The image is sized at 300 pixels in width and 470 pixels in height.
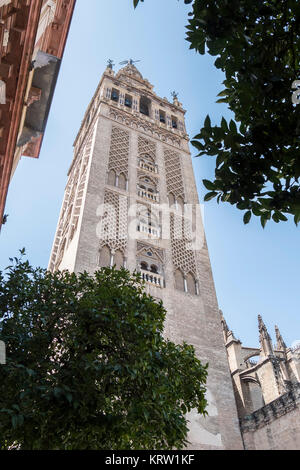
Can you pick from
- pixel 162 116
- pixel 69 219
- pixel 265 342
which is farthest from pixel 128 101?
pixel 265 342

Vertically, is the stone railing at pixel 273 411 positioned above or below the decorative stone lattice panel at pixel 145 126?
below

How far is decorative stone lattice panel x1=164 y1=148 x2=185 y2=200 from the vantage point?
1762 centimetres

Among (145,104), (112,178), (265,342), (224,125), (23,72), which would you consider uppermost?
(145,104)

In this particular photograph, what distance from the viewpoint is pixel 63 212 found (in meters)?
18.6

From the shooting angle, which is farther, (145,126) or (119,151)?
(145,126)

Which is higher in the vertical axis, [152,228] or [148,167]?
[148,167]

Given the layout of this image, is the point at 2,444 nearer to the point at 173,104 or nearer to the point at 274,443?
the point at 274,443

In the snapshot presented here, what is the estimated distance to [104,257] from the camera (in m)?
12.8

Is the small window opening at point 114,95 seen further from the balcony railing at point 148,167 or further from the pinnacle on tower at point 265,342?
the pinnacle on tower at point 265,342

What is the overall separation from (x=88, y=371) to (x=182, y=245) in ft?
34.4

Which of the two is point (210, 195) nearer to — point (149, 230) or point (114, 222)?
point (114, 222)

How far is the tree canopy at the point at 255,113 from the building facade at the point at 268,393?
33.4 ft

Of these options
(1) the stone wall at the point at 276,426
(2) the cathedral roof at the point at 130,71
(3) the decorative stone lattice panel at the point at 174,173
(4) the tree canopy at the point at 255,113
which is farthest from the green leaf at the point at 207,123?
(2) the cathedral roof at the point at 130,71

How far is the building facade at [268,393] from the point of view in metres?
11.3
